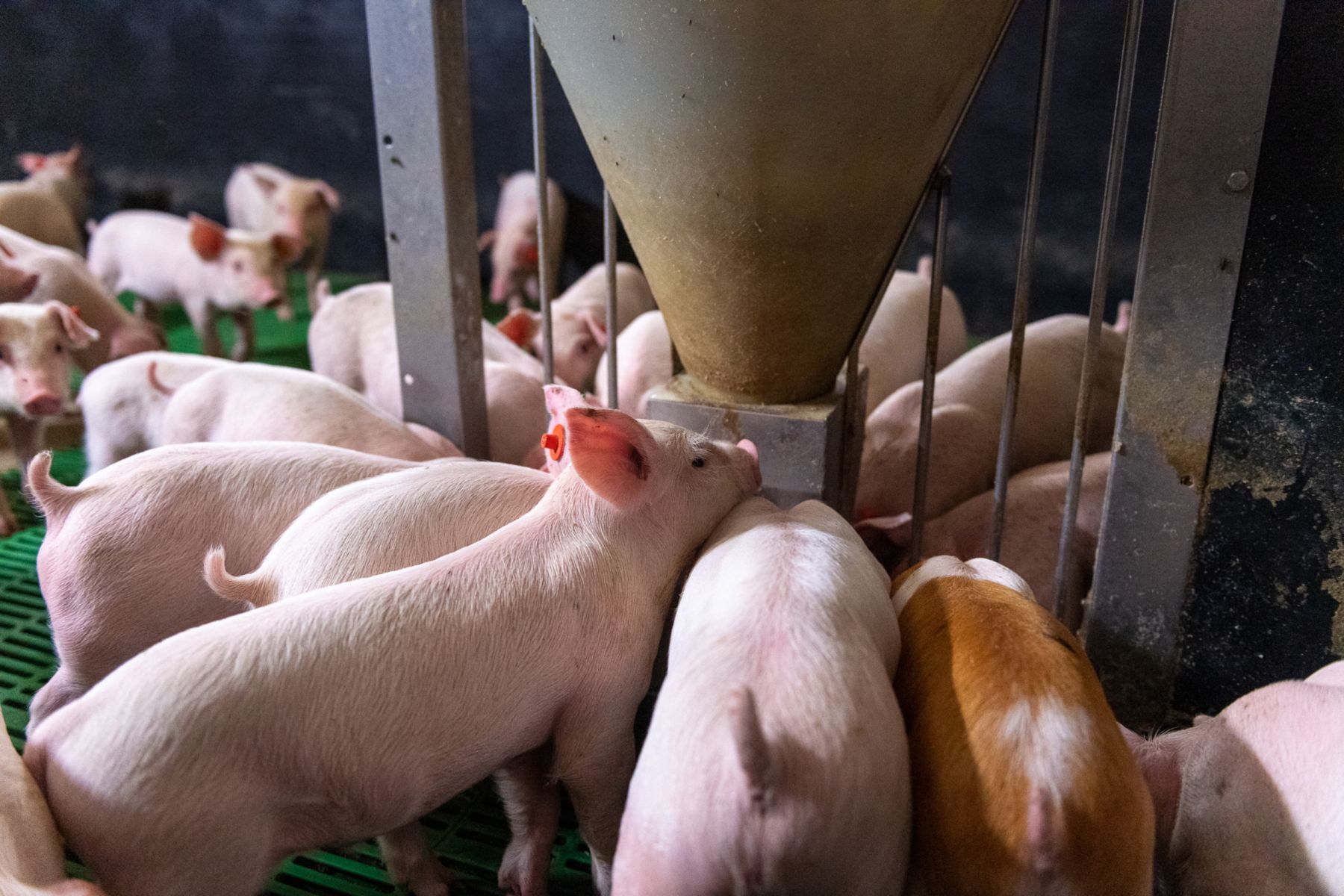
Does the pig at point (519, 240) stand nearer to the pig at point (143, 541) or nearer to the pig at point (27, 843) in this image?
the pig at point (143, 541)

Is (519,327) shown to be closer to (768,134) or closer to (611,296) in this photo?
(611,296)

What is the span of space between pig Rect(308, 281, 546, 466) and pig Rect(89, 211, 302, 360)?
0.50 m

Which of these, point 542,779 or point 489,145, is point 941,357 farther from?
point 489,145

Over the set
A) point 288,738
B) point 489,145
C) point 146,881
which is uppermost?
point 489,145

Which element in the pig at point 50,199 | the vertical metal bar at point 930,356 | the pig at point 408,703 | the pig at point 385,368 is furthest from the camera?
the pig at point 50,199

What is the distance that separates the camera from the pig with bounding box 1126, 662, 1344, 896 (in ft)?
3.76

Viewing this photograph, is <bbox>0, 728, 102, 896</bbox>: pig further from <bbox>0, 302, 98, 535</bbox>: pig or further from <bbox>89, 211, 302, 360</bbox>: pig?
<bbox>89, 211, 302, 360</bbox>: pig

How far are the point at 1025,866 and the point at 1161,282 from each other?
0.92m

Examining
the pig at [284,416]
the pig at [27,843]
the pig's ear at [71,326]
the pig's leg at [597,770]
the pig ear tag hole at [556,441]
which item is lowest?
the pig's leg at [597,770]

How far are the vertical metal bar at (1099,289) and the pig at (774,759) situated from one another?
64cm

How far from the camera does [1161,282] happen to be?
1502mm

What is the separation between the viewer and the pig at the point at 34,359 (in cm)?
255

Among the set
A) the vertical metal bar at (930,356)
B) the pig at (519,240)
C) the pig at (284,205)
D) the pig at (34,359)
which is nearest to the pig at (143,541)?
the vertical metal bar at (930,356)

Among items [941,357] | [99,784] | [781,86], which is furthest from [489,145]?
[99,784]
